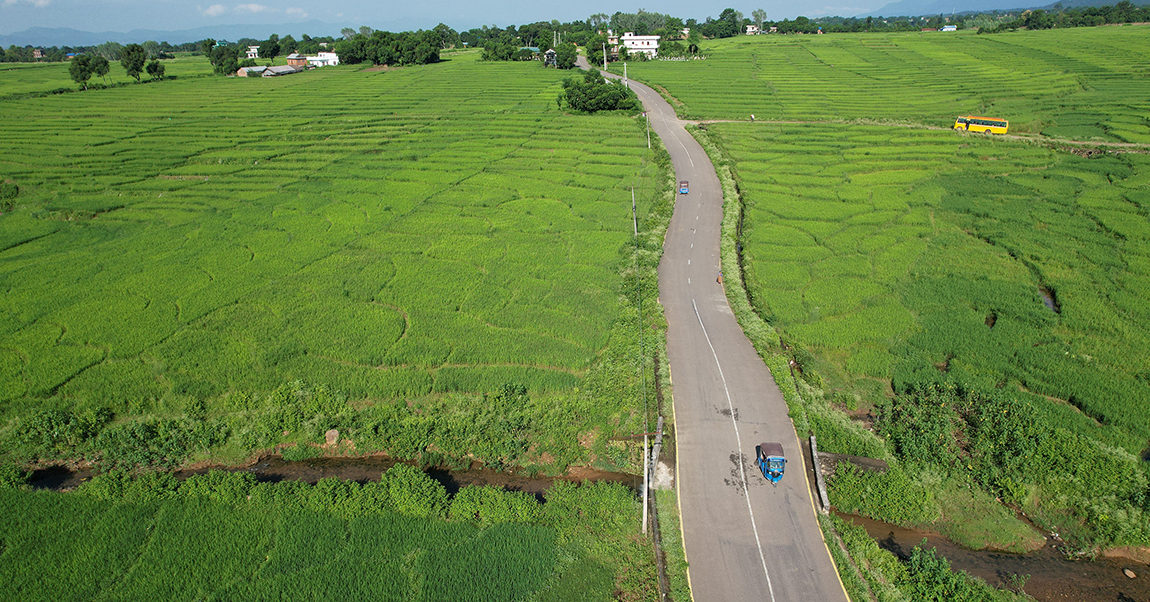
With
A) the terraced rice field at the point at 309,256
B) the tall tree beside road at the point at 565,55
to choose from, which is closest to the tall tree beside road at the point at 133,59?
the terraced rice field at the point at 309,256

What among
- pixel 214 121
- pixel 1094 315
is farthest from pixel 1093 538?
pixel 214 121

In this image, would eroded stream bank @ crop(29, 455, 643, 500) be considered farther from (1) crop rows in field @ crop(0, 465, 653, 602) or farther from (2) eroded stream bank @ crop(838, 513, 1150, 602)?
(2) eroded stream bank @ crop(838, 513, 1150, 602)

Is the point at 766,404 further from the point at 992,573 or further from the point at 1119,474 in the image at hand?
the point at 1119,474

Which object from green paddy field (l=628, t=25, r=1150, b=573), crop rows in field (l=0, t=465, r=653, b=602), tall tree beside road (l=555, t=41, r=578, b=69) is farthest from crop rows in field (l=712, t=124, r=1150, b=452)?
tall tree beside road (l=555, t=41, r=578, b=69)

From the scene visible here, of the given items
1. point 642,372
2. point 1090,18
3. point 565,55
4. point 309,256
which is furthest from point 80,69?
point 1090,18

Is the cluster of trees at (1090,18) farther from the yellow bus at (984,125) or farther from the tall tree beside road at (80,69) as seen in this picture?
the tall tree beside road at (80,69)

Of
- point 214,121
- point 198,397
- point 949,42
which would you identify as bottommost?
point 198,397
